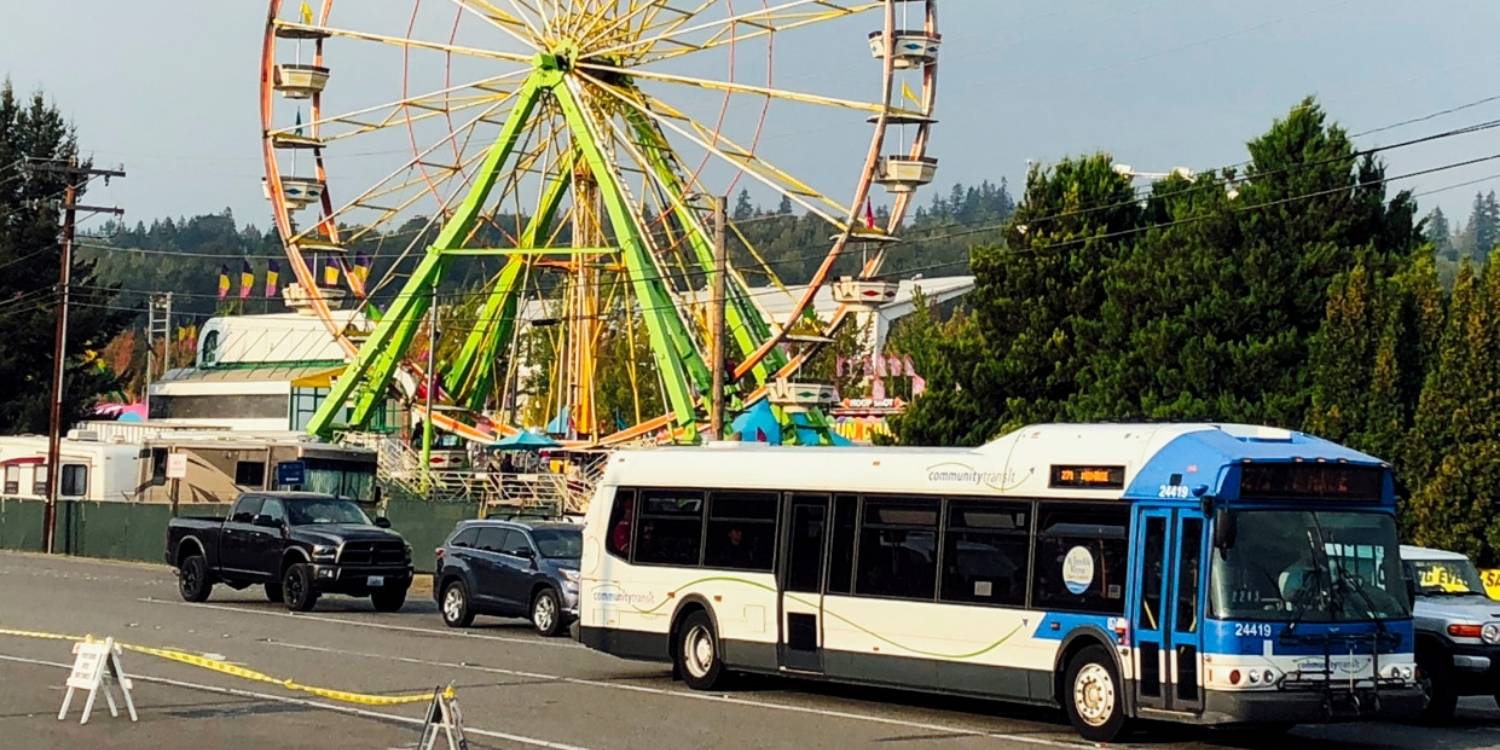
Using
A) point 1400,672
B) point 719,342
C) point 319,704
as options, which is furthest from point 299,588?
point 1400,672

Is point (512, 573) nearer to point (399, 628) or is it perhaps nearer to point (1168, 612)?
point (399, 628)

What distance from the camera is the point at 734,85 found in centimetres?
4628

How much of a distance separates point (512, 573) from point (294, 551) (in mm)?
4758

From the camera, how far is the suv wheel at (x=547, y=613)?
28625 millimetres

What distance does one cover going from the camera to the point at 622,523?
21.9 metres

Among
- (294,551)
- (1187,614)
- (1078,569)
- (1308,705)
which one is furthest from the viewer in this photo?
(294,551)

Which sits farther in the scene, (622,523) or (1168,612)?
(622,523)

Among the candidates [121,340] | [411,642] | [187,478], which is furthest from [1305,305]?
[121,340]

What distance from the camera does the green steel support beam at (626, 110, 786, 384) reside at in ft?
162

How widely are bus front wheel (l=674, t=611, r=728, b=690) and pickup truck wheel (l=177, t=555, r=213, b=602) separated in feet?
51.6

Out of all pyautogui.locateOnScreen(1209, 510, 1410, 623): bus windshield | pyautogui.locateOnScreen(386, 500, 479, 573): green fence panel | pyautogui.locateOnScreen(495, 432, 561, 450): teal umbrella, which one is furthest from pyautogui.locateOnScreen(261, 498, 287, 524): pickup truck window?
pyautogui.locateOnScreen(1209, 510, 1410, 623): bus windshield

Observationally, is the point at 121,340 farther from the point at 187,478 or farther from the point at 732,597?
the point at 732,597

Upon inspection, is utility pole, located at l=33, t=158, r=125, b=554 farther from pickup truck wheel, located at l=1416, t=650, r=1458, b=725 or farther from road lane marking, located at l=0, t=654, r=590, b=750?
pickup truck wheel, located at l=1416, t=650, r=1458, b=725

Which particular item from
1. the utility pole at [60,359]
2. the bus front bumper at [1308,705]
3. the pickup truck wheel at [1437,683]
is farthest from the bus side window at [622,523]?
the utility pole at [60,359]
